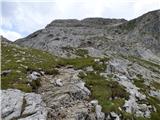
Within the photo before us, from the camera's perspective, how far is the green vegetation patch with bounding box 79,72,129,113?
1142 inches

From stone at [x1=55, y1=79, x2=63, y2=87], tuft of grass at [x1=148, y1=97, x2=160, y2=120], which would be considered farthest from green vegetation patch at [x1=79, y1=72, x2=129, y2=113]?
tuft of grass at [x1=148, y1=97, x2=160, y2=120]

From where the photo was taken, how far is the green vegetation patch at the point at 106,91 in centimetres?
2901

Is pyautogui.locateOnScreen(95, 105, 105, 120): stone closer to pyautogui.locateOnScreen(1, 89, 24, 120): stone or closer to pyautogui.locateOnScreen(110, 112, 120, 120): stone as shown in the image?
pyautogui.locateOnScreen(110, 112, 120, 120): stone

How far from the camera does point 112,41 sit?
158 m

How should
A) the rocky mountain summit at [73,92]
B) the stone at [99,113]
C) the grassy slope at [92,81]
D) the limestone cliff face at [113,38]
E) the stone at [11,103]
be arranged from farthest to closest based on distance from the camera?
the limestone cliff face at [113,38], the grassy slope at [92,81], the stone at [99,113], the rocky mountain summit at [73,92], the stone at [11,103]

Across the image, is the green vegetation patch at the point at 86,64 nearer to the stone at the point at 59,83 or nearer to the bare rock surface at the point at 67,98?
the bare rock surface at the point at 67,98

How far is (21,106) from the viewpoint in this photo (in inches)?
1033

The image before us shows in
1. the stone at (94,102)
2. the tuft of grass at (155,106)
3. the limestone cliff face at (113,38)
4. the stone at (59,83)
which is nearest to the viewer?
the stone at (94,102)

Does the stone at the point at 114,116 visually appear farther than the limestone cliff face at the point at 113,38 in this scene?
No

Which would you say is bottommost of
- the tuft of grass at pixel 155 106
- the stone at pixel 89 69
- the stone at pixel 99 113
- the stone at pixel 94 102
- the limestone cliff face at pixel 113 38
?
the limestone cliff face at pixel 113 38

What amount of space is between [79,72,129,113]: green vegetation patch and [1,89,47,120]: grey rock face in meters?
5.42

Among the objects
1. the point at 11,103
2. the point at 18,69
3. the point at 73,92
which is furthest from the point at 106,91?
the point at 11,103

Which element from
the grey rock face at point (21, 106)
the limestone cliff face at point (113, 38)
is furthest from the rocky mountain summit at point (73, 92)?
the limestone cliff face at point (113, 38)

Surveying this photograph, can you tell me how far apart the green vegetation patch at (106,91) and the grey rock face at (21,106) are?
5.42 m
